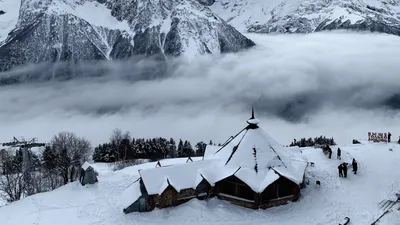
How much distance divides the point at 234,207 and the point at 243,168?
4.94 metres

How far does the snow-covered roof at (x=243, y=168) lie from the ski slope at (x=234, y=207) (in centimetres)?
284

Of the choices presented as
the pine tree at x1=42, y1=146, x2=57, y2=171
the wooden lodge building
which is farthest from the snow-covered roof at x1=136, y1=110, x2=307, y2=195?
the pine tree at x1=42, y1=146, x2=57, y2=171

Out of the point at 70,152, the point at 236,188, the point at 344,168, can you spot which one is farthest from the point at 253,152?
the point at 70,152

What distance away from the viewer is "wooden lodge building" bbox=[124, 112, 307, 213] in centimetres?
4600

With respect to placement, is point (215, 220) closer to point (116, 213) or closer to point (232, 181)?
point (232, 181)

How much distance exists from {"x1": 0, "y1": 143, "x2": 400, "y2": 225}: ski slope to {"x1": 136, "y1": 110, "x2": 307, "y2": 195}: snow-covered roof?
284cm

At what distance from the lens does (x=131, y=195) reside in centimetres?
4688

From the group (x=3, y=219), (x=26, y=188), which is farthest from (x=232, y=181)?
(x=26, y=188)

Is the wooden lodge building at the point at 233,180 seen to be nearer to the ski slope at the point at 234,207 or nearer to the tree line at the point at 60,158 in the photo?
the ski slope at the point at 234,207

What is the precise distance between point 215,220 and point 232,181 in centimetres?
623

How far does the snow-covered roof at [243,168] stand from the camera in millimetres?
46688

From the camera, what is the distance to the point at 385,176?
5250 cm

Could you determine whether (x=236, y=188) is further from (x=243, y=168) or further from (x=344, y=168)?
(x=344, y=168)

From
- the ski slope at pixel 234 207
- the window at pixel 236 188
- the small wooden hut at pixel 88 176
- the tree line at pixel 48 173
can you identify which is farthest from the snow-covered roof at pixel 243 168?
the tree line at pixel 48 173
